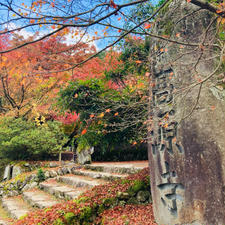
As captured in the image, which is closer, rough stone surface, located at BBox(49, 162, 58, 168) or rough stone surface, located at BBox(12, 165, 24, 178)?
rough stone surface, located at BBox(12, 165, 24, 178)

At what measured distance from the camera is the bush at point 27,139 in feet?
29.5

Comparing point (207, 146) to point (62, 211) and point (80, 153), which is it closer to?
point (62, 211)

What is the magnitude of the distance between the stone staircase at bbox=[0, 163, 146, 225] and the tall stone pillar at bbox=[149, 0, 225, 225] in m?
2.49

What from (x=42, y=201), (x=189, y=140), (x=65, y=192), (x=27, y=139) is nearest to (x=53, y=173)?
(x=27, y=139)

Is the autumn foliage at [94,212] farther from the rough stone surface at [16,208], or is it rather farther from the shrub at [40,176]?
the shrub at [40,176]

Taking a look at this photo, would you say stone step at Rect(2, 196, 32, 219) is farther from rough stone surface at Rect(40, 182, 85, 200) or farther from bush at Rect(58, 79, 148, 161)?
bush at Rect(58, 79, 148, 161)

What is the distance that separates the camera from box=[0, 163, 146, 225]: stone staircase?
5457 millimetres

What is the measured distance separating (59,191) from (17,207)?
1346 millimetres

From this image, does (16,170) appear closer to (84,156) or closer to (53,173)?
(53,173)

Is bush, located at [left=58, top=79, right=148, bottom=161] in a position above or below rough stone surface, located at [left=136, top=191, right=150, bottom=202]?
above

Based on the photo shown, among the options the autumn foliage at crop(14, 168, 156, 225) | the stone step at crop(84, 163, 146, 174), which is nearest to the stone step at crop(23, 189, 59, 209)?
the autumn foliage at crop(14, 168, 156, 225)

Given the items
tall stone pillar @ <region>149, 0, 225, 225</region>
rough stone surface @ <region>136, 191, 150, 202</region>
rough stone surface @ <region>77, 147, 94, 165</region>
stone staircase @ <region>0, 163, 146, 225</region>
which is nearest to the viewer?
tall stone pillar @ <region>149, 0, 225, 225</region>

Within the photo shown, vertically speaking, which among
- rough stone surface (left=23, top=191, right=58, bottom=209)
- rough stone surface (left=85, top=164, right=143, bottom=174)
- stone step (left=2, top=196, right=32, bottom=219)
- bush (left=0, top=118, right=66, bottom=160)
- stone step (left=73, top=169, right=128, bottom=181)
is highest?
bush (left=0, top=118, right=66, bottom=160)

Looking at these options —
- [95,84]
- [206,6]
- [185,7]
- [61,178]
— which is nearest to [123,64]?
[95,84]
